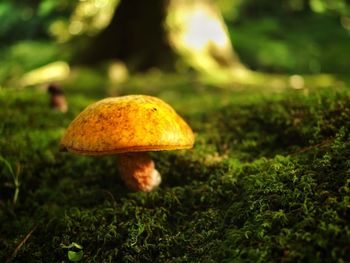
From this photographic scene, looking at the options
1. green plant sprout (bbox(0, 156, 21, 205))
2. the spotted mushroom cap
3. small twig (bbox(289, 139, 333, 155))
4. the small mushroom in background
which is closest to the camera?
the spotted mushroom cap

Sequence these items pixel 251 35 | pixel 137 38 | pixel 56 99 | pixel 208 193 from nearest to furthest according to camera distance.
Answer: pixel 208 193 → pixel 56 99 → pixel 137 38 → pixel 251 35

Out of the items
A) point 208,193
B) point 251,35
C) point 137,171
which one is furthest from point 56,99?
point 251,35

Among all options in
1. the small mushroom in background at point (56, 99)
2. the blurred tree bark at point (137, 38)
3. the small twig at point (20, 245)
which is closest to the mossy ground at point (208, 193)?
the small twig at point (20, 245)

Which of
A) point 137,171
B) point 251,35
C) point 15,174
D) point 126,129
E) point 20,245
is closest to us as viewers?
point 126,129

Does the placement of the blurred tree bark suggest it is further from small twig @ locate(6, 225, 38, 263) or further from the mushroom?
small twig @ locate(6, 225, 38, 263)

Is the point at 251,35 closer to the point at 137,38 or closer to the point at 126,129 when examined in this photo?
the point at 137,38

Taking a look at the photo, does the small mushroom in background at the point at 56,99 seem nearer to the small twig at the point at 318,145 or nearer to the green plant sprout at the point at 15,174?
the green plant sprout at the point at 15,174

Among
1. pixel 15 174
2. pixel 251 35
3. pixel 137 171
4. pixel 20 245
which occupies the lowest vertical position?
pixel 20 245

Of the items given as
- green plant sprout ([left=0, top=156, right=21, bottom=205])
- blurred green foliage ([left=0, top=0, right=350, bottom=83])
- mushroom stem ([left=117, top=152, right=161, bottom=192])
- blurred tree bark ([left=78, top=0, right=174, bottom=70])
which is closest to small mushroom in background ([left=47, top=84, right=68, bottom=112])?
green plant sprout ([left=0, top=156, right=21, bottom=205])
